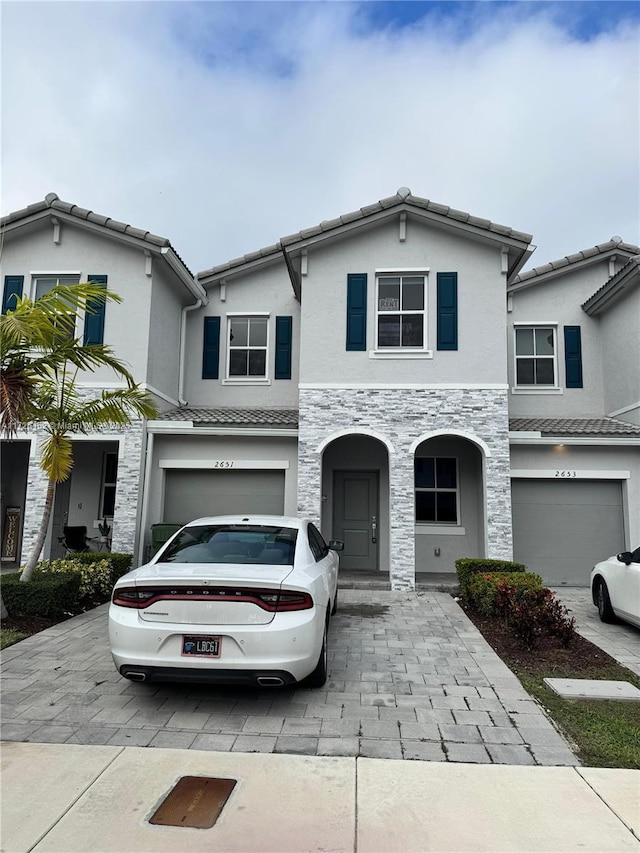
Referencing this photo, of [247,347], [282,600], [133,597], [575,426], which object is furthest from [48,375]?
[575,426]

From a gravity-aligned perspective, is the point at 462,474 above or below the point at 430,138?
below

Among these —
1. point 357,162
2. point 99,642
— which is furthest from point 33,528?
point 357,162

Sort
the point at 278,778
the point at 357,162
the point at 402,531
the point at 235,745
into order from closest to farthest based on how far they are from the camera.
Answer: the point at 278,778
the point at 235,745
the point at 402,531
the point at 357,162

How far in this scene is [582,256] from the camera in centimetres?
1355

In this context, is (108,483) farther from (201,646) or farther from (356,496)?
(201,646)

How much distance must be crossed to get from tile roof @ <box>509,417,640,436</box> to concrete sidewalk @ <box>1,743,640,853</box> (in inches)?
336

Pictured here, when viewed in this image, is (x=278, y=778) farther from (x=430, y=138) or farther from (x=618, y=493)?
(x=430, y=138)

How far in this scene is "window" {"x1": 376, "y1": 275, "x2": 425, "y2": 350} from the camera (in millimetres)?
11383

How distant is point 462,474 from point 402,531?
2504 millimetres

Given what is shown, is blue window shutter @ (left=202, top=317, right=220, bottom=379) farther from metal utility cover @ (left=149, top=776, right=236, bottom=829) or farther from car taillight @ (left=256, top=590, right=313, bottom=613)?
metal utility cover @ (left=149, top=776, right=236, bottom=829)

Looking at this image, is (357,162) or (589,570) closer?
(589,570)

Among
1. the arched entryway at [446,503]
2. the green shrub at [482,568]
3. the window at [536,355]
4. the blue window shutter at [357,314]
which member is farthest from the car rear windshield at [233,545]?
the window at [536,355]

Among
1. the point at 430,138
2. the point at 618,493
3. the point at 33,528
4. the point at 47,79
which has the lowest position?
the point at 33,528

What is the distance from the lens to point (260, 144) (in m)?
12.9
